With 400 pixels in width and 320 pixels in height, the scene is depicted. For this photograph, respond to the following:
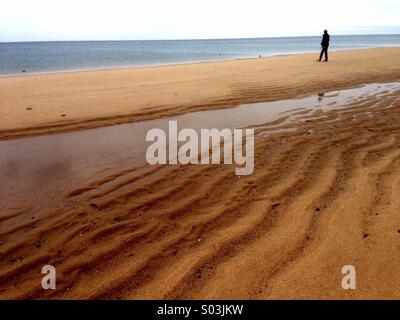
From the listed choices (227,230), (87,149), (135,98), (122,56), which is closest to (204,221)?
(227,230)

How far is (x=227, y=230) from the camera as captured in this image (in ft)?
10.2

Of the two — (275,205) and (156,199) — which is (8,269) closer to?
(156,199)

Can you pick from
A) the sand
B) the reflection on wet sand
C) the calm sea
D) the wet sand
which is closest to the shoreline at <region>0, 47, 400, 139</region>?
the reflection on wet sand

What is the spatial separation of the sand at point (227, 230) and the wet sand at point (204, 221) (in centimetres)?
1

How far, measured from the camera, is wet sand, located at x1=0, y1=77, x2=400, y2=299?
8.13 feet

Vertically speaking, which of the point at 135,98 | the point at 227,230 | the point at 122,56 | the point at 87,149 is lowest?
the point at 227,230

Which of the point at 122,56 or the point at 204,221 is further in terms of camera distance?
the point at 122,56

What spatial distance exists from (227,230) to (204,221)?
282mm

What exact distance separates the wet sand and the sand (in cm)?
1

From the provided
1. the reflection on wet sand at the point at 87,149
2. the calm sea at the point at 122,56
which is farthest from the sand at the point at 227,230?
the calm sea at the point at 122,56

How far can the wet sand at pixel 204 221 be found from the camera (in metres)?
2.48

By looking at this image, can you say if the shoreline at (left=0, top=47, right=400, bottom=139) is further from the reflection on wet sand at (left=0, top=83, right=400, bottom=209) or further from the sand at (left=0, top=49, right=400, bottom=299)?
the sand at (left=0, top=49, right=400, bottom=299)

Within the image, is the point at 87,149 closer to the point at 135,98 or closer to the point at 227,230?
the point at 227,230
